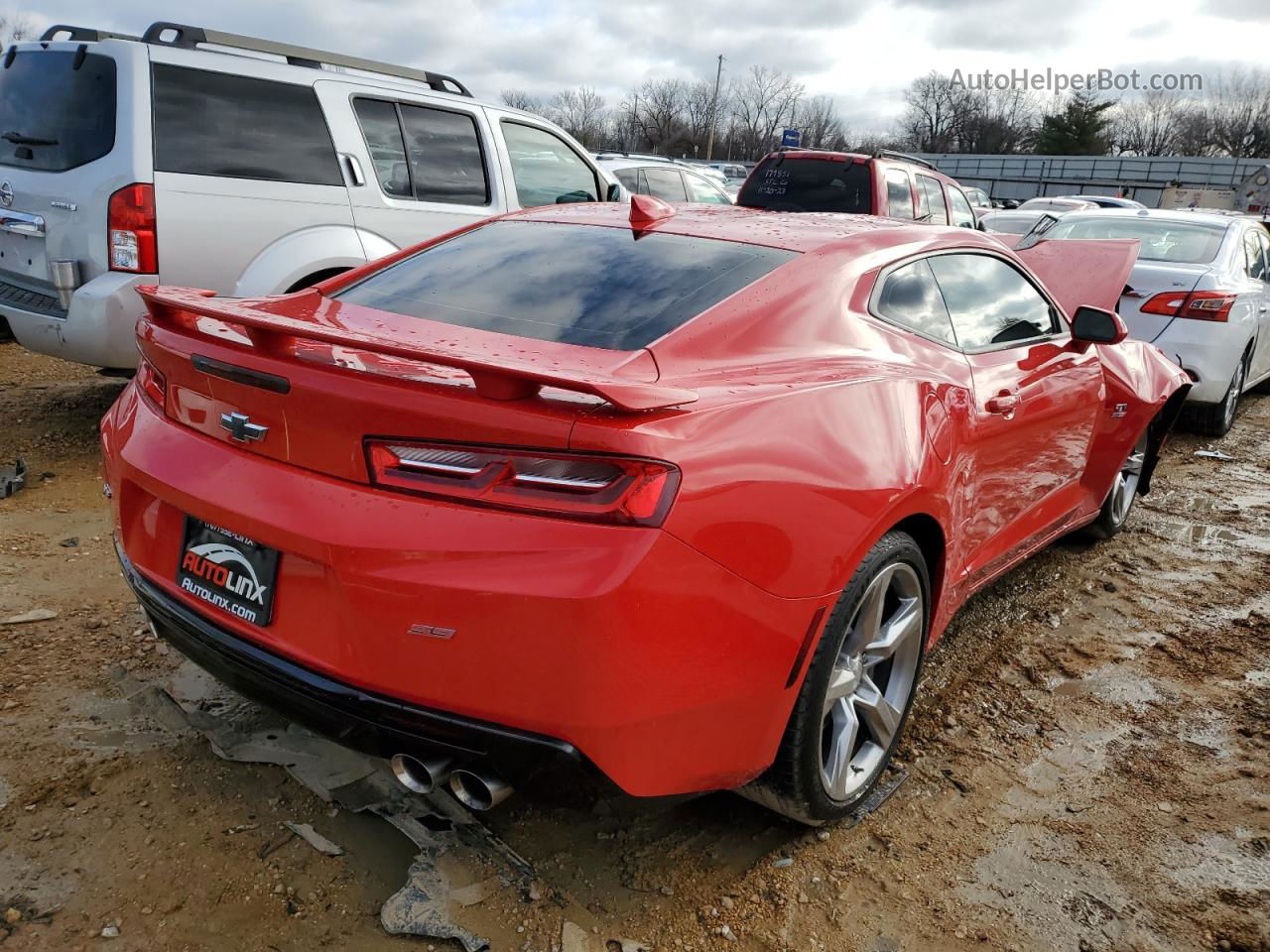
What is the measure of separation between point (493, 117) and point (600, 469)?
5.29 meters

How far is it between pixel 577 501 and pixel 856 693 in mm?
1134

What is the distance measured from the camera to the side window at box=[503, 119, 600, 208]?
6531 millimetres

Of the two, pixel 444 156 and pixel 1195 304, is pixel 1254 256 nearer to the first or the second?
pixel 1195 304

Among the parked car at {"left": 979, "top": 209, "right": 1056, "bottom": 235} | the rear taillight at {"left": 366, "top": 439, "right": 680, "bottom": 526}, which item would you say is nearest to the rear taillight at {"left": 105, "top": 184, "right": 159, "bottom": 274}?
the rear taillight at {"left": 366, "top": 439, "right": 680, "bottom": 526}

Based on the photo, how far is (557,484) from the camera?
1.76 metres

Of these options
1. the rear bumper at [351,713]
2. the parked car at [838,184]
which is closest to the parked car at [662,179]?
the parked car at [838,184]

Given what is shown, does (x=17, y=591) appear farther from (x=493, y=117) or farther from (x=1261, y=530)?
(x=1261, y=530)

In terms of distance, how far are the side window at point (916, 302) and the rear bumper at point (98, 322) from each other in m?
3.51

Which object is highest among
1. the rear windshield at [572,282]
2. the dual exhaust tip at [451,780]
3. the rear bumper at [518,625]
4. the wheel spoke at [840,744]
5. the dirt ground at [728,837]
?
the rear windshield at [572,282]

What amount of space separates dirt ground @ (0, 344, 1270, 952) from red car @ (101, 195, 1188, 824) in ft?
0.82

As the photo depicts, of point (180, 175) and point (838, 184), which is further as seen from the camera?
point (838, 184)

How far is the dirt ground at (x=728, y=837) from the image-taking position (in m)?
2.11

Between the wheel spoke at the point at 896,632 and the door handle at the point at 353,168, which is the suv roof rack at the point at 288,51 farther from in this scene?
the wheel spoke at the point at 896,632

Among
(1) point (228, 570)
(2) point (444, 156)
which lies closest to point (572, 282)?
(1) point (228, 570)
